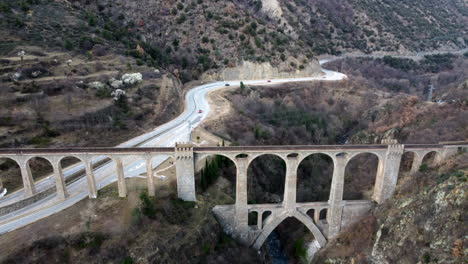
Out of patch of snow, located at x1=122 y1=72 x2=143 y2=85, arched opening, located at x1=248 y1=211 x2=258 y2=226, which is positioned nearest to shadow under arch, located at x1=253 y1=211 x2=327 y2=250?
arched opening, located at x1=248 y1=211 x2=258 y2=226

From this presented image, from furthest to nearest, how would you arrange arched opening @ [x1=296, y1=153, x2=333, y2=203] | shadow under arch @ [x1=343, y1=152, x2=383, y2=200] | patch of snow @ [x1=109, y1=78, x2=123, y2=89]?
patch of snow @ [x1=109, y1=78, x2=123, y2=89] → arched opening @ [x1=296, y1=153, x2=333, y2=203] → shadow under arch @ [x1=343, y1=152, x2=383, y2=200]

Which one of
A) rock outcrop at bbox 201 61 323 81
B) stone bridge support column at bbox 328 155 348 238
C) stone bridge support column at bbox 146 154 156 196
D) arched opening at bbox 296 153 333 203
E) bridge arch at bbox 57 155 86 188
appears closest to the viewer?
stone bridge support column at bbox 146 154 156 196

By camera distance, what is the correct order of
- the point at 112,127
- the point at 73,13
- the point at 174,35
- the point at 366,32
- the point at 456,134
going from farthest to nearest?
the point at 366,32, the point at 174,35, the point at 73,13, the point at 112,127, the point at 456,134

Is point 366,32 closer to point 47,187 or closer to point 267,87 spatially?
point 267,87

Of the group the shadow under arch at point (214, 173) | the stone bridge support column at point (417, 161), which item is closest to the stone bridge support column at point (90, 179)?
the shadow under arch at point (214, 173)

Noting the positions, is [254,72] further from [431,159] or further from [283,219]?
[283,219]

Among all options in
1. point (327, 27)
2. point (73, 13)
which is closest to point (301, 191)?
point (73, 13)

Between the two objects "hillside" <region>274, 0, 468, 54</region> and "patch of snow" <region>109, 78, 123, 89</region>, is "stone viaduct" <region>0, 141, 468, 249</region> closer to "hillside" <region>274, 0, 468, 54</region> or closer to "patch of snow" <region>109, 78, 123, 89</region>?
"patch of snow" <region>109, 78, 123, 89</region>

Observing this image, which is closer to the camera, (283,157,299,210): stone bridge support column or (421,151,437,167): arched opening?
(283,157,299,210): stone bridge support column
